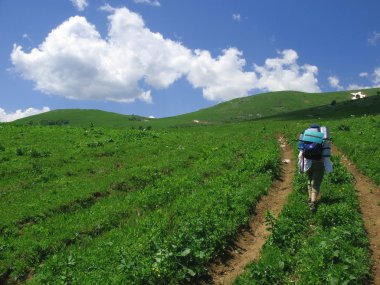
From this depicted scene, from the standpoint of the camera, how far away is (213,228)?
13750 millimetres

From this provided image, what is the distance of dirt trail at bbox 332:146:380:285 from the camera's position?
11672 millimetres

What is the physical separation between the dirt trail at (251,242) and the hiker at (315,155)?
1.90m

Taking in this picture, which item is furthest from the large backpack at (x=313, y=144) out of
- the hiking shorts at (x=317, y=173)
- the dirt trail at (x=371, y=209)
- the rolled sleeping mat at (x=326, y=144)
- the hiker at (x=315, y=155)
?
the dirt trail at (x=371, y=209)

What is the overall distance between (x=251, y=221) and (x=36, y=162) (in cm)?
1661

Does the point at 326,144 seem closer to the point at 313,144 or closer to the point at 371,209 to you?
the point at 313,144

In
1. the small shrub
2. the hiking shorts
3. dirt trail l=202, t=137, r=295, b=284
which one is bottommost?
dirt trail l=202, t=137, r=295, b=284

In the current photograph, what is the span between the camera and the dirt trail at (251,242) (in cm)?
1183

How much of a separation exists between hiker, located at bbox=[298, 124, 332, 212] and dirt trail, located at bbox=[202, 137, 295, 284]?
6.23 feet

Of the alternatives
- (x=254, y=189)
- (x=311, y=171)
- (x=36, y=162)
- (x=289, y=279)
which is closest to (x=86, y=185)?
(x=36, y=162)

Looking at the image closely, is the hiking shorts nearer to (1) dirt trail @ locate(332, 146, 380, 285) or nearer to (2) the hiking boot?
(2) the hiking boot

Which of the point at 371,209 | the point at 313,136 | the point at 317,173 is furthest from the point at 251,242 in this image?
the point at 371,209

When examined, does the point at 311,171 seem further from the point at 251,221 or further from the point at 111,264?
the point at 111,264

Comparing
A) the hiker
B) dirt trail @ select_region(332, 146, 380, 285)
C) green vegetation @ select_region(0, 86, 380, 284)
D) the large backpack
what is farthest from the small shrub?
the large backpack

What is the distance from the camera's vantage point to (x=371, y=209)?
1609 cm
